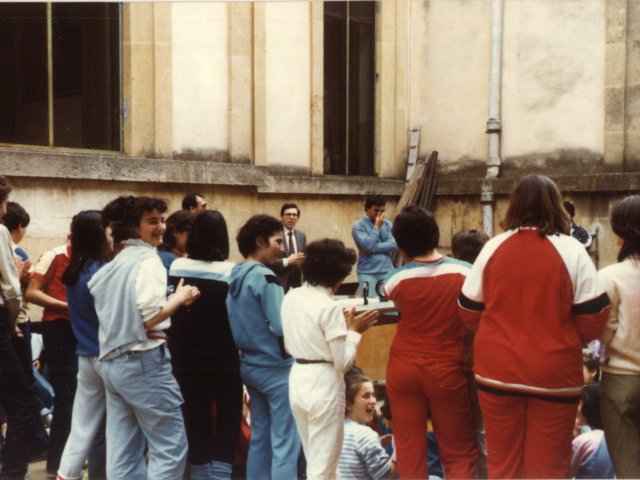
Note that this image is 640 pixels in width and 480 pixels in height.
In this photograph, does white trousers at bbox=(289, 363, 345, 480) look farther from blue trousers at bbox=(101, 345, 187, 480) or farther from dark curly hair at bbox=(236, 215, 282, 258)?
dark curly hair at bbox=(236, 215, 282, 258)

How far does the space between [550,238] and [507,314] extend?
36cm

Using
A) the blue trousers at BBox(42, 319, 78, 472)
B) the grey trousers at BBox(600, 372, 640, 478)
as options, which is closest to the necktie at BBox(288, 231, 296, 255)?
the blue trousers at BBox(42, 319, 78, 472)

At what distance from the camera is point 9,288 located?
4.65 metres

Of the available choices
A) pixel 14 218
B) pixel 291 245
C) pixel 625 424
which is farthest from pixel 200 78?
pixel 625 424

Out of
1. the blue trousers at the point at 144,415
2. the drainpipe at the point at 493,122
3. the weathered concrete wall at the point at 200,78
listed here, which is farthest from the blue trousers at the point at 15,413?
the drainpipe at the point at 493,122

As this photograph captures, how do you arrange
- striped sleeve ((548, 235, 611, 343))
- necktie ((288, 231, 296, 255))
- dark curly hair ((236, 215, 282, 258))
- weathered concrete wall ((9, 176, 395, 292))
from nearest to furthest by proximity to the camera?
striped sleeve ((548, 235, 611, 343)) → dark curly hair ((236, 215, 282, 258)) → weathered concrete wall ((9, 176, 395, 292)) → necktie ((288, 231, 296, 255))

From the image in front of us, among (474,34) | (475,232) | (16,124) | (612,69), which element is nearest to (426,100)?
(474,34)

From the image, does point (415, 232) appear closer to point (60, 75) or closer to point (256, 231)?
point (256, 231)

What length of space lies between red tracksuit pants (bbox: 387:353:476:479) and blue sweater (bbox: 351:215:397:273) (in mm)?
5504

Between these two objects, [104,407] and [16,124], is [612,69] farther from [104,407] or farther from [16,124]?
[104,407]

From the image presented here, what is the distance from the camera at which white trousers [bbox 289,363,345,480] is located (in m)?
3.96

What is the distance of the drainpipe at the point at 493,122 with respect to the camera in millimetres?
12000

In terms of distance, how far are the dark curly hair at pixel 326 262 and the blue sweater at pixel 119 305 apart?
770 millimetres

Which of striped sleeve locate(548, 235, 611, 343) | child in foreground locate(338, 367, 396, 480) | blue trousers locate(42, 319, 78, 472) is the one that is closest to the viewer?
striped sleeve locate(548, 235, 611, 343)
